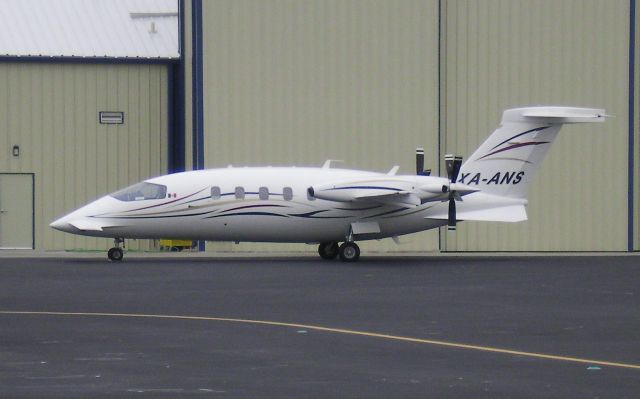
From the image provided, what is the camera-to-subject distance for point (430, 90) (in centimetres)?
4731

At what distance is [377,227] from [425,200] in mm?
1797

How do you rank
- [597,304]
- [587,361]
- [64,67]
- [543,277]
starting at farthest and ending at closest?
[64,67], [543,277], [597,304], [587,361]

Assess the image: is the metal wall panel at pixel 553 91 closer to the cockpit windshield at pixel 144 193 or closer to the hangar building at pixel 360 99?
the hangar building at pixel 360 99

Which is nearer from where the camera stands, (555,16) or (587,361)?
(587,361)

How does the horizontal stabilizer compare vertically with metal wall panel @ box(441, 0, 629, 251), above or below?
below

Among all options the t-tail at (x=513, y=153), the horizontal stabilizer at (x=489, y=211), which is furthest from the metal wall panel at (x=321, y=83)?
the horizontal stabilizer at (x=489, y=211)

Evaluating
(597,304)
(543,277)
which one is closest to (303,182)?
(543,277)

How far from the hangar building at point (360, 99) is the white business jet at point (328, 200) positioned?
6601 millimetres

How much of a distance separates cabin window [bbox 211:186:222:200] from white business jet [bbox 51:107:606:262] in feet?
0.10

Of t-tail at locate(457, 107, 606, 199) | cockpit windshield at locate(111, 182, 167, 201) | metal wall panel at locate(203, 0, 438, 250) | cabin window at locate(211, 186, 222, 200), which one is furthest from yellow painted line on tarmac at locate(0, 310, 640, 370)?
metal wall panel at locate(203, 0, 438, 250)

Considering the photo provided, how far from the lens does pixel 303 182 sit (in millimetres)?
39156

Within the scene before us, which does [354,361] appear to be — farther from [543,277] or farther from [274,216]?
[274,216]

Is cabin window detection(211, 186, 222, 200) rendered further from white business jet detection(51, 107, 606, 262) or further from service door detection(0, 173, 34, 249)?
service door detection(0, 173, 34, 249)

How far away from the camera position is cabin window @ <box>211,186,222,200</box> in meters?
38.6
